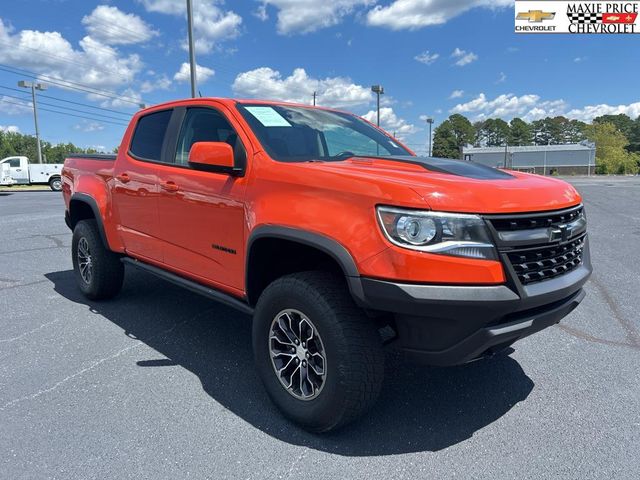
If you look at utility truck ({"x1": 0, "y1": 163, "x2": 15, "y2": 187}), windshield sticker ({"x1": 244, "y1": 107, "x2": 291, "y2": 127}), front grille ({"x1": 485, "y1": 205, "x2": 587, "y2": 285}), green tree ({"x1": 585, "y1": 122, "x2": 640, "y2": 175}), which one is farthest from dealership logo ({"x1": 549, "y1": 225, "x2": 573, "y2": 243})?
green tree ({"x1": 585, "y1": 122, "x2": 640, "y2": 175})

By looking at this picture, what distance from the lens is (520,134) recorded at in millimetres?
135125

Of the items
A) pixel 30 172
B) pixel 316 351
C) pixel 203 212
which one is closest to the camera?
pixel 316 351

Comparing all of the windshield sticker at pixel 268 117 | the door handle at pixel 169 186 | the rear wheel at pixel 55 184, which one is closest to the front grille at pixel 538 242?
the windshield sticker at pixel 268 117

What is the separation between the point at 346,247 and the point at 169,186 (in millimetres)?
1920

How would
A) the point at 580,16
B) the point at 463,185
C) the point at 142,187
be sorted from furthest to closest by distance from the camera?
the point at 580,16
the point at 142,187
the point at 463,185

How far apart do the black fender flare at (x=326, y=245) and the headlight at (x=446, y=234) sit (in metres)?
0.26

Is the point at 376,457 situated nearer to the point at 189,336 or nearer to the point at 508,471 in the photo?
the point at 508,471

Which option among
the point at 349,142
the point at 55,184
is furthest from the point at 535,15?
the point at 55,184

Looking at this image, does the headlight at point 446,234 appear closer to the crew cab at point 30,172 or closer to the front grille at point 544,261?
the front grille at point 544,261

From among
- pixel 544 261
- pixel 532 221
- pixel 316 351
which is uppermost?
pixel 532 221

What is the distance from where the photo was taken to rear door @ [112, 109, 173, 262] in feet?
13.0

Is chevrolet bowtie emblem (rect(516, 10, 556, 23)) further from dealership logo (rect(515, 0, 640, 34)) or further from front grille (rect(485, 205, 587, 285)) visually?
front grille (rect(485, 205, 587, 285))

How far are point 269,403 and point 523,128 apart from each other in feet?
487

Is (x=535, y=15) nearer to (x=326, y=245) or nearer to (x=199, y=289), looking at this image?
(x=199, y=289)
